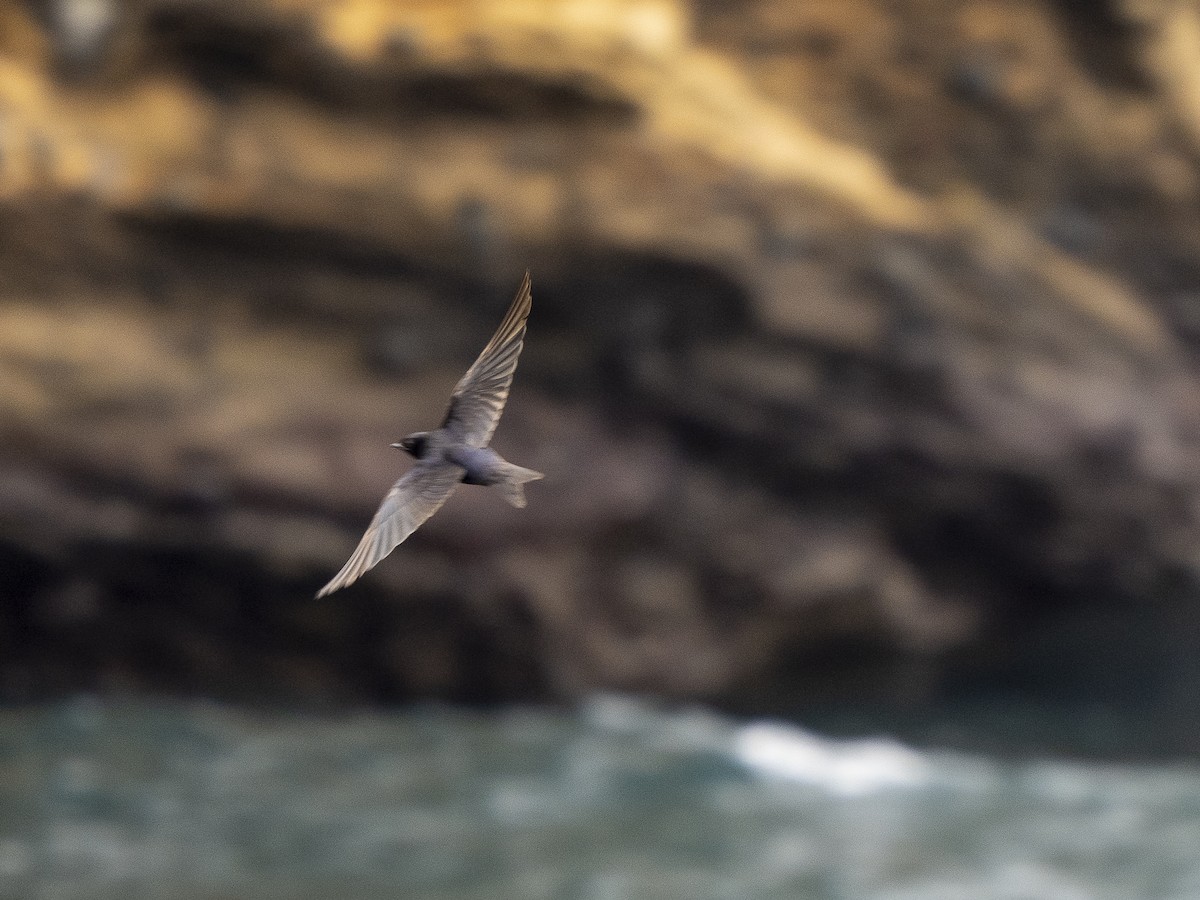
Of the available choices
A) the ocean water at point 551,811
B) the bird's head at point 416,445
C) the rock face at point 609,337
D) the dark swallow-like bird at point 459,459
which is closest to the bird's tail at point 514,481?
the dark swallow-like bird at point 459,459

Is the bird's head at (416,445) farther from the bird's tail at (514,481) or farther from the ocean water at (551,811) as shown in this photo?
the ocean water at (551,811)

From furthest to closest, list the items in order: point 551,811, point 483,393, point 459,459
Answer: point 551,811 → point 483,393 → point 459,459

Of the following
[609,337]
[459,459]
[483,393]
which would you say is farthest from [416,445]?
[609,337]

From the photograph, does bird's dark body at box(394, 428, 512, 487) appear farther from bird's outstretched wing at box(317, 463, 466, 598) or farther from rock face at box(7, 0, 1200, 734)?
rock face at box(7, 0, 1200, 734)

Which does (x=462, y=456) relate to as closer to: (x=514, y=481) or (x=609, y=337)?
(x=514, y=481)

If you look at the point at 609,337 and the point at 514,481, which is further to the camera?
the point at 609,337

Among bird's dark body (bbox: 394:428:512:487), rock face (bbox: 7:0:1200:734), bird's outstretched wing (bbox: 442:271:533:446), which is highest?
rock face (bbox: 7:0:1200:734)

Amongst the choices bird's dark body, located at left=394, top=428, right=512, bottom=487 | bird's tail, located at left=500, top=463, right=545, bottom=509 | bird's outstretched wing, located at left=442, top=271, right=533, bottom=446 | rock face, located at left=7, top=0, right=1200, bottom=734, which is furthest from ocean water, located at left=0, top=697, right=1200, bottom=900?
bird's tail, located at left=500, top=463, right=545, bottom=509
